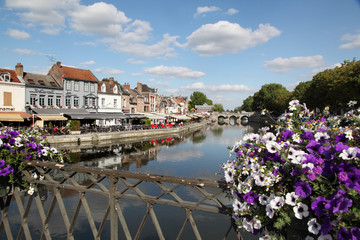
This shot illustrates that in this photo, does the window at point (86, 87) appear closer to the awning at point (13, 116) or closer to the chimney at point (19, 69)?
the chimney at point (19, 69)

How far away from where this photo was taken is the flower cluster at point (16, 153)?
3.47 metres

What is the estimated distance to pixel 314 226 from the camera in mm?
1746

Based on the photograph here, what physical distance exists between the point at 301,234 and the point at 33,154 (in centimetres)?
356

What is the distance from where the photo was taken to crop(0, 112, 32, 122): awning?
28.7 meters

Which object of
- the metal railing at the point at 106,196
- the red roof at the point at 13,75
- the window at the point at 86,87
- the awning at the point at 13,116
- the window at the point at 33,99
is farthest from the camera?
the window at the point at 86,87

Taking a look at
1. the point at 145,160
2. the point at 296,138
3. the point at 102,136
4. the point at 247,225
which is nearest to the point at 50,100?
the point at 102,136

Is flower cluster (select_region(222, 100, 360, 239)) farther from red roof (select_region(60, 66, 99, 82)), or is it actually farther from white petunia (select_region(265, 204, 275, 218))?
red roof (select_region(60, 66, 99, 82))

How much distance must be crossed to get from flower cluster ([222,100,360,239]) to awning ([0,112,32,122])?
108ft

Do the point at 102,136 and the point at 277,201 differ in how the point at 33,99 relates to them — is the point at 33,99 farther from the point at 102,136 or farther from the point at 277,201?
the point at 277,201

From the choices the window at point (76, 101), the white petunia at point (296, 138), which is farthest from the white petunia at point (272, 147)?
the window at point (76, 101)

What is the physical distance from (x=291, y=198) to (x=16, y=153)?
138 inches

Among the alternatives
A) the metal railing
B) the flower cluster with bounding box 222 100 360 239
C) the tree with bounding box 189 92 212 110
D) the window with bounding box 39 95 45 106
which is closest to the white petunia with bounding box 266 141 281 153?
the flower cluster with bounding box 222 100 360 239

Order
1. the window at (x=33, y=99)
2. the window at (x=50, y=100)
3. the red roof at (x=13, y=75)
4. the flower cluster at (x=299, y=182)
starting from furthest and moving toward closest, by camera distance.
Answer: the window at (x=50, y=100), the window at (x=33, y=99), the red roof at (x=13, y=75), the flower cluster at (x=299, y=182)

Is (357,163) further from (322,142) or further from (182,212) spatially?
(182,212)
